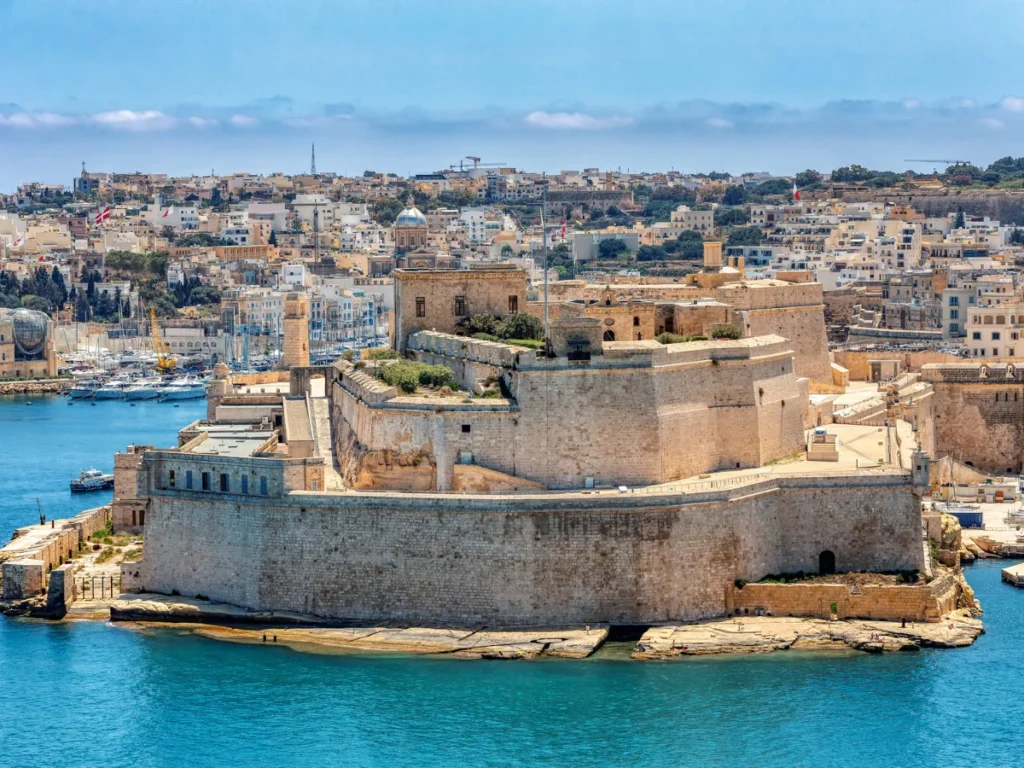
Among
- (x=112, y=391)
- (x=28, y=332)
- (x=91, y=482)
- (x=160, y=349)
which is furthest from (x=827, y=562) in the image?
(x=160, y=349)

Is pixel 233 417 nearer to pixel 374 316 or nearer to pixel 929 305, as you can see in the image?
pixel 929 305

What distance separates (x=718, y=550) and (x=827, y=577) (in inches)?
86.0

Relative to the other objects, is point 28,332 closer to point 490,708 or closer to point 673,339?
point 673,339

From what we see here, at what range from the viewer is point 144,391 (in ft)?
268

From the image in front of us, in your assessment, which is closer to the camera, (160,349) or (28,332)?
(28,332)

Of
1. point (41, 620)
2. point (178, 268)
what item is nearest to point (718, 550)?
point (41, 620)

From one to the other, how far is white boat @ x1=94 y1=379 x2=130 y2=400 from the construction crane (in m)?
4.47

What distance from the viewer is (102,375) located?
86750 mm

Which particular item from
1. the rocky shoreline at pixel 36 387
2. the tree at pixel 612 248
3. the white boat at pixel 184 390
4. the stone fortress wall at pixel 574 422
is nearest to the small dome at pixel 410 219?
the white boat at pixel 184 390

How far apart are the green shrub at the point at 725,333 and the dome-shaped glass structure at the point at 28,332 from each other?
183 feet

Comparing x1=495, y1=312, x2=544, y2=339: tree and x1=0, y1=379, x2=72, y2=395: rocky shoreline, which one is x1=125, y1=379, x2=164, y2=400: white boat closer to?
x1=0, y1=379, x2=72, y2=395: rocky shoreline

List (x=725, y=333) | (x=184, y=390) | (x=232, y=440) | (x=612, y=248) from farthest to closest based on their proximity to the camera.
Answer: (x=612, y=248), (x=184, y=390), (x=725, y=333), (x=232, y=440)

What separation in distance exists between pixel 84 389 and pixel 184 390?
446cm

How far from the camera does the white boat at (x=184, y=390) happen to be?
8094 centimetres
